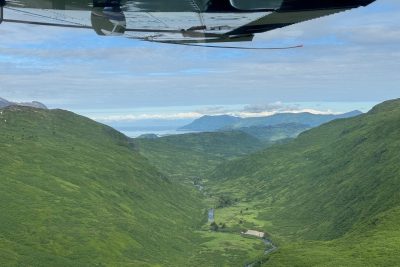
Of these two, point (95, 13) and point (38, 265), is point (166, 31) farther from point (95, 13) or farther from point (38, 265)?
point (38, 265)

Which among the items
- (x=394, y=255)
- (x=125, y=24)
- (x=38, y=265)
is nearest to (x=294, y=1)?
(x=125, y=24)

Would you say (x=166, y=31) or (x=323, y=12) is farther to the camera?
(x=166, y=31)

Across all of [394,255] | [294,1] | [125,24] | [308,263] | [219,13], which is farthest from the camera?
[308,263]

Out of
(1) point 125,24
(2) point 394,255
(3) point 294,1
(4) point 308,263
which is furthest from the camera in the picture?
(4) point 308,263

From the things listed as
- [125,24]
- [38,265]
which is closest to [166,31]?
[125,24]

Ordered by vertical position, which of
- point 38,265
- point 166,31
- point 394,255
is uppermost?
point 166,31

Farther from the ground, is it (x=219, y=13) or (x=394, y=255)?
(x=219, y=13)

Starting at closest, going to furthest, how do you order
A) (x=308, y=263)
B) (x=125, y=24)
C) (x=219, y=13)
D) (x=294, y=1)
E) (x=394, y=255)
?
(x=294, y=1) → (x=219, y=13) → (x=125, y=24) → (x=394, y=255) → (x=308, y=263)

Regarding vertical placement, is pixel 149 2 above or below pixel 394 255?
above

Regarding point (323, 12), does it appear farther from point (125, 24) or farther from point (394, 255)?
point (394, 255)
